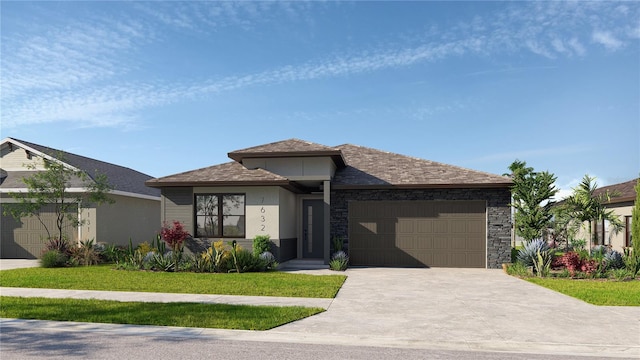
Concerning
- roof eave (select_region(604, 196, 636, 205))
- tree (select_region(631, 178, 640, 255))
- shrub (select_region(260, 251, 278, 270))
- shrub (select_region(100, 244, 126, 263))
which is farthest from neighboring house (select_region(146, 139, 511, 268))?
roof eave (select_region(604, 196, 636, 205))

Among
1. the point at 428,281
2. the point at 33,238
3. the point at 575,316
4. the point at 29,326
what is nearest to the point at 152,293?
the point at 29,326

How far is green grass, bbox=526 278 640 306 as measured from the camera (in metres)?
10.5

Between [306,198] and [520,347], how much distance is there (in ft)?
45.8

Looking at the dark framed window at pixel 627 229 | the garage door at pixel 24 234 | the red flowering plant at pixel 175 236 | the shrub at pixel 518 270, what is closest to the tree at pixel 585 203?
the shrub at pixel 518 270

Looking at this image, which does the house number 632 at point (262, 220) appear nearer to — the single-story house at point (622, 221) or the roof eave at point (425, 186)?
the roof eave at point (425, 186)

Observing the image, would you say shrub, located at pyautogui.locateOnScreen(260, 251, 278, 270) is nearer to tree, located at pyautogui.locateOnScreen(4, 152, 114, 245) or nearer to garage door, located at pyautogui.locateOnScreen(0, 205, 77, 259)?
tree, located at pyautogui.locateOnScreen(4, 152, 114, 245)

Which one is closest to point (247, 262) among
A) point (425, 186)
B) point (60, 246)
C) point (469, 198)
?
point (425, 186)

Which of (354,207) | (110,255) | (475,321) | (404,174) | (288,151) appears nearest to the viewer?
(475,321)

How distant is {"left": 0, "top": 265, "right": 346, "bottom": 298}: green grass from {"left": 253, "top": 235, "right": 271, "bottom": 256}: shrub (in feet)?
4.09

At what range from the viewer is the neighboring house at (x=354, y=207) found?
55.5 ft

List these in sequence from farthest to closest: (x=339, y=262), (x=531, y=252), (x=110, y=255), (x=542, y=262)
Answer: (x=110, y=255) → (x=339, y=262) → (x=531, y=252) → (x=542, y=262)

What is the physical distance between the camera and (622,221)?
72.9ft

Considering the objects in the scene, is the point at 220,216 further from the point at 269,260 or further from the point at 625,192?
the point at 625,192

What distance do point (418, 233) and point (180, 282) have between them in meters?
9.67
